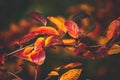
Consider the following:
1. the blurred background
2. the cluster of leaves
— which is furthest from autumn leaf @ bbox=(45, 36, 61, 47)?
the blurred background

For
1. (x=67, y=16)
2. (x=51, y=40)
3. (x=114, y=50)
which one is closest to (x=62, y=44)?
(x=51, y=40)

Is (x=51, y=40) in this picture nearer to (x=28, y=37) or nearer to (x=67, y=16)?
(x=28, y=37)

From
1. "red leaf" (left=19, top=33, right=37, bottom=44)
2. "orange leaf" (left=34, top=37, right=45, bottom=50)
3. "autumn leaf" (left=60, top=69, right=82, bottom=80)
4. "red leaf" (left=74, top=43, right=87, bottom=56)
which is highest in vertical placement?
"red leaf" (left=19, top=33, right=37, bottom=44)

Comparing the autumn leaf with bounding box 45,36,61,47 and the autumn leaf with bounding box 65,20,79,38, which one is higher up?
the autumn leaf with bounding box 65,20,79,38

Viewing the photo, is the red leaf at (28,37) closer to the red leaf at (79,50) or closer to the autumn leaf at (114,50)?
the red leaf at (79,50)

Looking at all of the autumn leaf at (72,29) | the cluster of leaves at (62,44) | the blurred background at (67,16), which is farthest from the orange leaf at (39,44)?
the blurred background at (67,16)

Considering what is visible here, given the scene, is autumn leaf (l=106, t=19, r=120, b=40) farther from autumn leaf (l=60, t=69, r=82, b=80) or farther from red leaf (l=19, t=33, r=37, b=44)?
red leaf (l=19, t=33, r=37, b=44)

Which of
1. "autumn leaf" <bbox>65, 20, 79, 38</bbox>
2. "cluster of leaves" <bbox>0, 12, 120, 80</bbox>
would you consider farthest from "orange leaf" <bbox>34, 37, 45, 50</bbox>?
"autumn leaf" <bbox>65, 20, 79, 38</bbox>

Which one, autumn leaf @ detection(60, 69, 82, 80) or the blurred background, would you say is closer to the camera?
autumn leaf @ detection(60, 69, 82, 80)

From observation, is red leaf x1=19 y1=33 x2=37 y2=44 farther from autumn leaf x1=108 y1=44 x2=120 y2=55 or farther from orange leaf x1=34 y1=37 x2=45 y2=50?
autumn leaf x1=108 y1=44 x2=120 y2=55

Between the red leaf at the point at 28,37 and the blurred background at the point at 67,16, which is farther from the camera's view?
the blurred background at the point at 67,16
